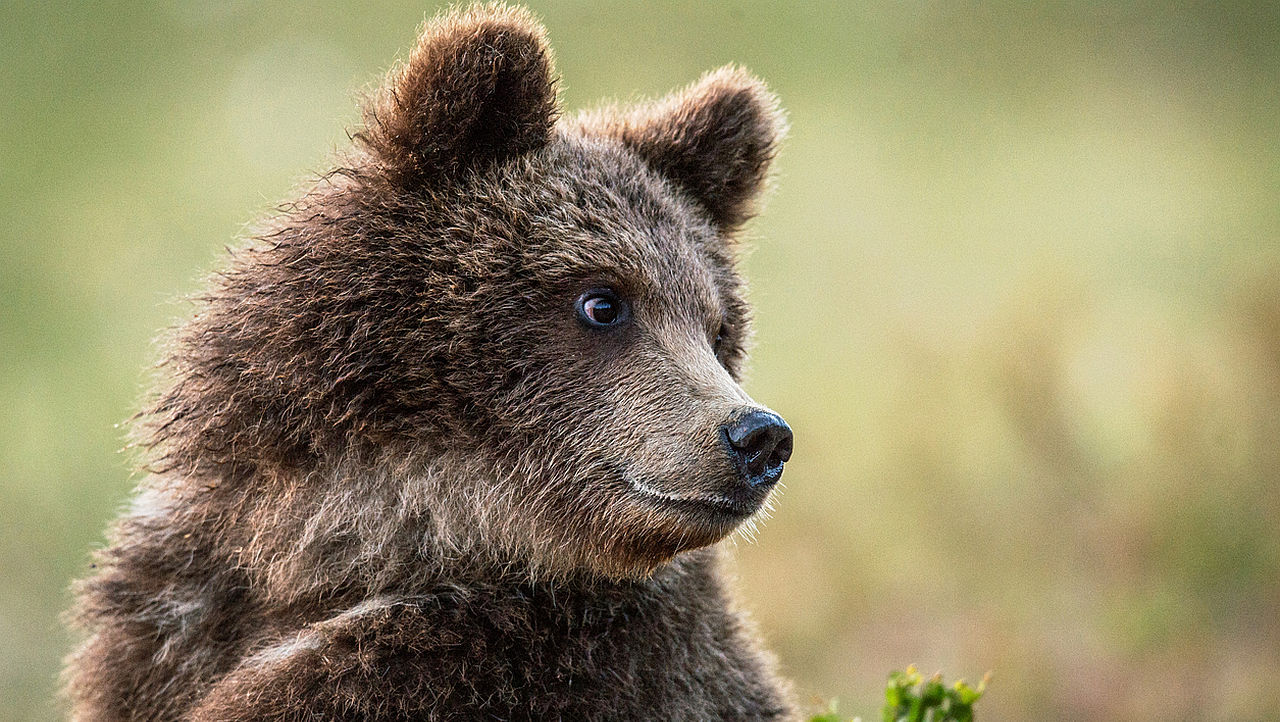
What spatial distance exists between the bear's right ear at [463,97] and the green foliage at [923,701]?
1.85m

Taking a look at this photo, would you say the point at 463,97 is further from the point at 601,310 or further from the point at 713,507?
the point at 713,507

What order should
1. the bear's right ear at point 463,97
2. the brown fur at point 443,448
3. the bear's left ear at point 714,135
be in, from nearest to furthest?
1. the brown fur at point 443,448
2. the bear's right ear at point 463,97
3. the bear's left ear at point 714,135

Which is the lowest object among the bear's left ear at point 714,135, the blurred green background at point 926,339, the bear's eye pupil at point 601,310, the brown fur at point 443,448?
the brown fur at point 443,448

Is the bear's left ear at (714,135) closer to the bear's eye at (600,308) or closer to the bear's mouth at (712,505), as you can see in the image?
the bear's eye at (600,308)

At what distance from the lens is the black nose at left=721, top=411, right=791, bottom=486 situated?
315cm

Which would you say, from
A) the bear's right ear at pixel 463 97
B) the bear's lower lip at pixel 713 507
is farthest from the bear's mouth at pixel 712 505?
the bear's right ear at pixel 463 97

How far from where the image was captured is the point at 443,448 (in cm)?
338

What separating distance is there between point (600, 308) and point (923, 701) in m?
1.41

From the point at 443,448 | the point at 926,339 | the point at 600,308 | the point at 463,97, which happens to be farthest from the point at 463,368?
the point at 926,339

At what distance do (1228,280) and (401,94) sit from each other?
289 inches

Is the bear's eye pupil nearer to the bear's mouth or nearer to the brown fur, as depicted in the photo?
the brown fur

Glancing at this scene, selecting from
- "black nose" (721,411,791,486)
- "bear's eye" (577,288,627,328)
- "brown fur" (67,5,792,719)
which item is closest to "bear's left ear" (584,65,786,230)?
"brown fur" (67,5,792,719)

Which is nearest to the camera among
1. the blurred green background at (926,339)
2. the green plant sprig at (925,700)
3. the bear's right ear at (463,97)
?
the bear's right ear at (463,97)

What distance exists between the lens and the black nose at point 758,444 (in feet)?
10.3
